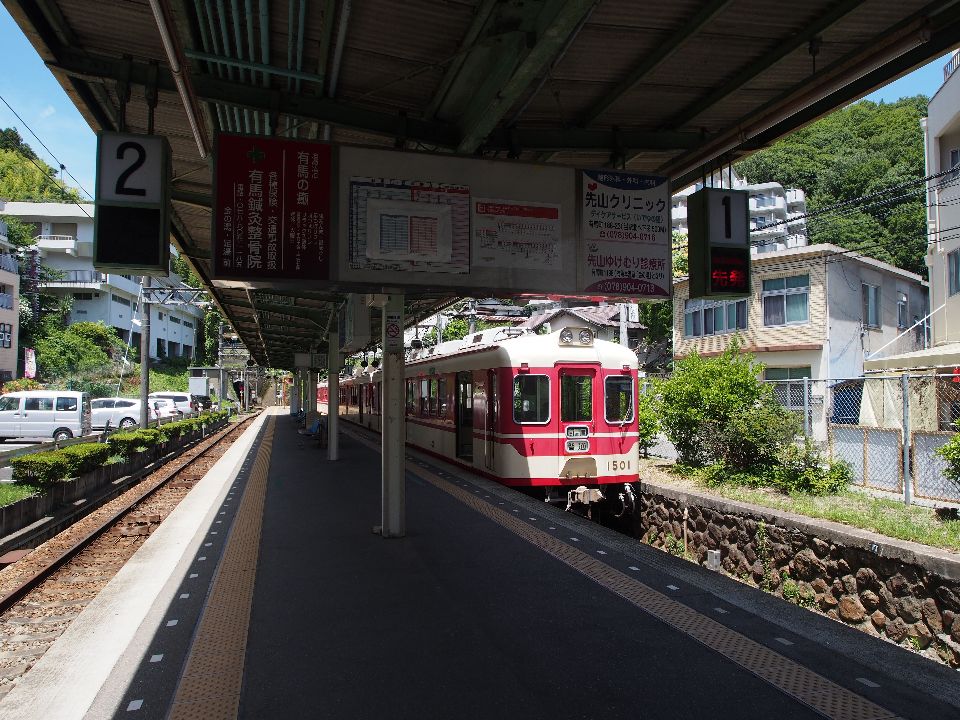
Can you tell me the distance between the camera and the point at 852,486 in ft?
33.0

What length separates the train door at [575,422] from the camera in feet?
33.7

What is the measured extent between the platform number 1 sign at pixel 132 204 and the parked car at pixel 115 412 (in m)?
23.8

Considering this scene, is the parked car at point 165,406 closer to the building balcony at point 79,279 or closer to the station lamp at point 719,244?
the building balcony at point 79,279

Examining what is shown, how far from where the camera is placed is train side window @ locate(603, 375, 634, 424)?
1045 cm

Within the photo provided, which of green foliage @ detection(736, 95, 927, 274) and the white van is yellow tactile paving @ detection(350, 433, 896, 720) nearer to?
the white van

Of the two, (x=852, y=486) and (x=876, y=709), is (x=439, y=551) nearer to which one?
(x=876, y=709)

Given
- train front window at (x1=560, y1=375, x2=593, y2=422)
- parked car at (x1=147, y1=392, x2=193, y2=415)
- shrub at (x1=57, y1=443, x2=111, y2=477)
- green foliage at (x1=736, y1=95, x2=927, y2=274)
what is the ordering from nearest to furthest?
train front window at (x1=560, y1=375, x2=593, y2=422) → shrub at (x1=57, y1=443, x2=111, y2=477) → parked car at (x1=147, y1=392, x2=193, y2=415) → green foliage at (x1=736, y1=95, x2=927, y2=274)

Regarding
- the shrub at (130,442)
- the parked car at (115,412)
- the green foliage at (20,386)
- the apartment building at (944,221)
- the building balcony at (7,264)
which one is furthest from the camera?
the building balcony at (7,264)

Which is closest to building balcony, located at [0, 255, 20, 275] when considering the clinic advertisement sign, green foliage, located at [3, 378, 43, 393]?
green foliage, located at [3, 378, 43, 393]

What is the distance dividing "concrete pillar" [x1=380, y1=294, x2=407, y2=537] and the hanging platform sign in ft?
5.27

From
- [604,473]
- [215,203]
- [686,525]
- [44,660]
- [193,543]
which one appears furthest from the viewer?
[604,473]

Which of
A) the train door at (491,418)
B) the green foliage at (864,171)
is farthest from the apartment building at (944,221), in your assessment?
the green foliage at (864,171)

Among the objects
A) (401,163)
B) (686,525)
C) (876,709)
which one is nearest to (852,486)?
(686,525)

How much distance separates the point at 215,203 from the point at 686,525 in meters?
7.32
